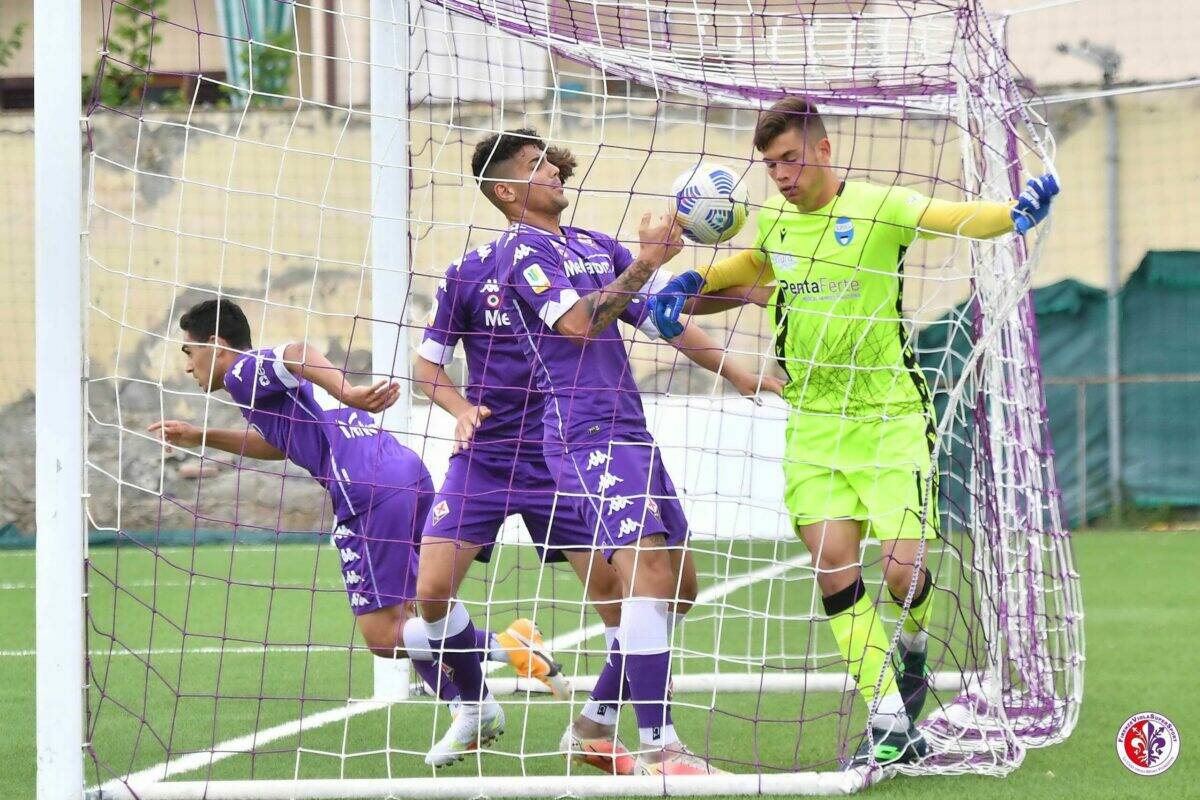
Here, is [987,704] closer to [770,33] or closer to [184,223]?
[770,33]

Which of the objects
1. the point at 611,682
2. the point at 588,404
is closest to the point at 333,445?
the point at 588,404

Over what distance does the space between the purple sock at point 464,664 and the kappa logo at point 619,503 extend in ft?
2.76

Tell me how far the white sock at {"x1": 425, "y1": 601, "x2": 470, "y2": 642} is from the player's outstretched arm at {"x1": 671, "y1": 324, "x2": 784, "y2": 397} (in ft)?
3.68

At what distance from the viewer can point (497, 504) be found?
202 inches

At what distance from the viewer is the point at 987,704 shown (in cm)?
486

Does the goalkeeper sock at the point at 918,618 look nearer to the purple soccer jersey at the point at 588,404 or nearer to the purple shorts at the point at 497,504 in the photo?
the purple soccer jersey at the point at 588,404

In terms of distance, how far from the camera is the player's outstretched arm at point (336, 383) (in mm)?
4547

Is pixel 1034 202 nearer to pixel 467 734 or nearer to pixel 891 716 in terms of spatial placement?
pixel 891 716

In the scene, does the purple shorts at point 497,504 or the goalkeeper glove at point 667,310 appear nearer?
the goalkeeper glove at point 667,310

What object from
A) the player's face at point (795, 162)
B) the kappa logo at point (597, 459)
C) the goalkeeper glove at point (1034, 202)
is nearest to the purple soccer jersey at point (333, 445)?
the kappa logo at point (597, 459)

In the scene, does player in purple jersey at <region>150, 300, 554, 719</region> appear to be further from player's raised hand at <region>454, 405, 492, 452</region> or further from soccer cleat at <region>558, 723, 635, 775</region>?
soccer cleat at <region>558, 723, 635, 775</region>

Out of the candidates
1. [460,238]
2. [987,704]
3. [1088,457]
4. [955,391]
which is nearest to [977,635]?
[987,704]

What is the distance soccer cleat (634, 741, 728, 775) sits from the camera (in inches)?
173

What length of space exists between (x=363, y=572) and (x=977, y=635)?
2061 millimetres
